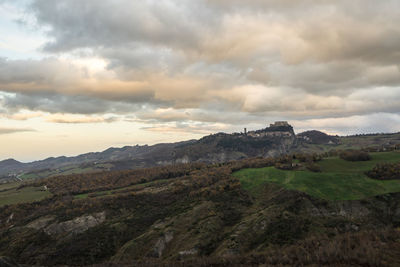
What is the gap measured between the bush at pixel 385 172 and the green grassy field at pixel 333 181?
3.00 meters

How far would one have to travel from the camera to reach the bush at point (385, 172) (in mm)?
79350

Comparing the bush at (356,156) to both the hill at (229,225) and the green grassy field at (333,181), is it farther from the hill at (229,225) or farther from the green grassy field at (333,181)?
the hill at (229,225)

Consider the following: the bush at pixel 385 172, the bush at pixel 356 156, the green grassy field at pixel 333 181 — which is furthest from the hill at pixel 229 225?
the bush at pixel 385 172

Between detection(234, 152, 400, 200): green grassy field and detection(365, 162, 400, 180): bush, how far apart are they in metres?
3.00

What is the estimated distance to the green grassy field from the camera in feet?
236

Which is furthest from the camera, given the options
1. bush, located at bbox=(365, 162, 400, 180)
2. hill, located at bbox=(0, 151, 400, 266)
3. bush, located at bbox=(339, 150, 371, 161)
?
bush, located at bbox=(339, 150, 371, 161)

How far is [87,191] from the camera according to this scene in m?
132

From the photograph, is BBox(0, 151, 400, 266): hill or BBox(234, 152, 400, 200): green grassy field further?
BBox(234, 152, 400, 200): green grassy field

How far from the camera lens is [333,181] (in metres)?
80.4

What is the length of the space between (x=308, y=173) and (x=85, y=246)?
3173 inches

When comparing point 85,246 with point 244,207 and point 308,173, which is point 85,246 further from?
point 308,173

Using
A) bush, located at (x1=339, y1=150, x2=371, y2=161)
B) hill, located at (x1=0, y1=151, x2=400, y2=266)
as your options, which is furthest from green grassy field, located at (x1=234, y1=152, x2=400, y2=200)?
bush, located at (x1=339, y1=150, x2=371, y2=161)

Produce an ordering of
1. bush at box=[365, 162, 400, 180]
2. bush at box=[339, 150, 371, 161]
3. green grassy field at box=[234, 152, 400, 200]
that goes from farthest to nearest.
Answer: bush at box=[339, 150, 371, 161] < bush at box=[365, 162, 400, 180] < green grassy field at box=[234, 152, 400, 200]

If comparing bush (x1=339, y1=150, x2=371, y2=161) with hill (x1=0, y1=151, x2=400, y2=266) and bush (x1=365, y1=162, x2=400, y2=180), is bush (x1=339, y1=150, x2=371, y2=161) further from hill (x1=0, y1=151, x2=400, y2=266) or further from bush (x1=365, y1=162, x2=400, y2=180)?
bush (x1=365, y1=162, x2=400, y2=180)
